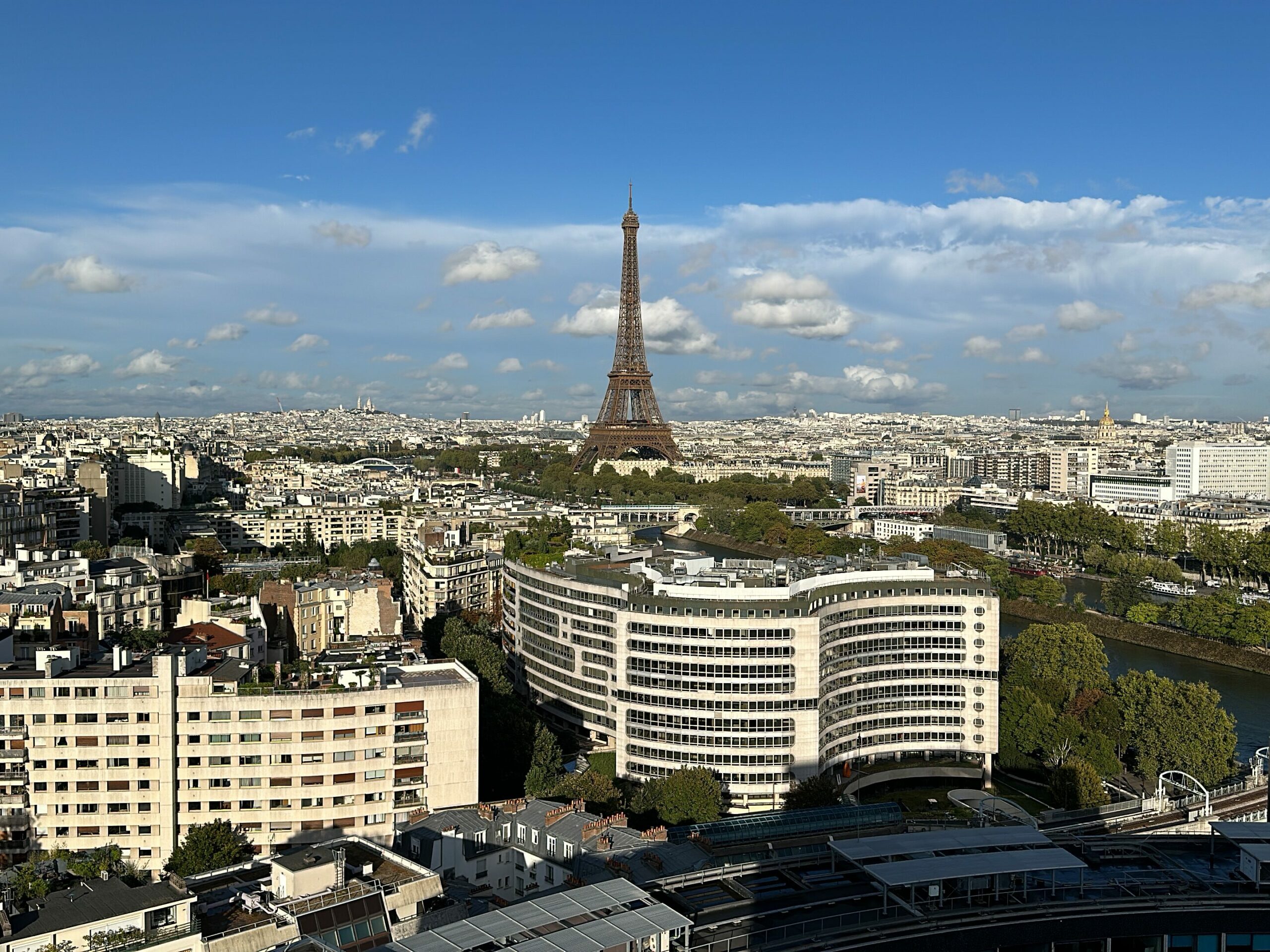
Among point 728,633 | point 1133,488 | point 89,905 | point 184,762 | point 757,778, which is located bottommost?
point 757,778

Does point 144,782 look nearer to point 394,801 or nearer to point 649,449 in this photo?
point 394,801

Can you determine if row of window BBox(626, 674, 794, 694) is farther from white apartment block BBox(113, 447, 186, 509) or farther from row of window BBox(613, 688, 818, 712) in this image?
white apartment block BBox(113, 447, 186, 509)

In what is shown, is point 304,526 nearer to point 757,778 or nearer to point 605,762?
point 605,762

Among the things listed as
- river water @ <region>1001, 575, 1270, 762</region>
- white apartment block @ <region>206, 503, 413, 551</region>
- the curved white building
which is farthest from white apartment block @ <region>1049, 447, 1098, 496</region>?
the curved white building

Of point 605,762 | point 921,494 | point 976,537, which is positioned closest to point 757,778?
point 605,762

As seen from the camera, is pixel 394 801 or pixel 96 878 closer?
pixel 96 878

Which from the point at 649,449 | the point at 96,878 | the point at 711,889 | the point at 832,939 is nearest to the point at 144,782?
the point at 96,878
